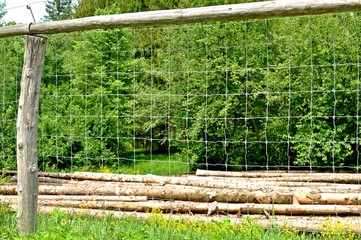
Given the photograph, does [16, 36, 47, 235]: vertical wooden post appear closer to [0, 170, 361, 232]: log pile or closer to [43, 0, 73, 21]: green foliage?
[0, 170, 361, 232]: log pile

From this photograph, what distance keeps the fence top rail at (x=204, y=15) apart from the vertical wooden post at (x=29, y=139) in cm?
27

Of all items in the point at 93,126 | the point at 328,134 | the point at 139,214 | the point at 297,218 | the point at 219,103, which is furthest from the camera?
the point at 93,126

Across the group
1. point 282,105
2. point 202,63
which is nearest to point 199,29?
point 202,63

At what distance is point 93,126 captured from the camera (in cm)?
1661

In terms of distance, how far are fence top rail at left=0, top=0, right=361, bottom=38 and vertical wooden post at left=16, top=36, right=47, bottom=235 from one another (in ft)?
0.89

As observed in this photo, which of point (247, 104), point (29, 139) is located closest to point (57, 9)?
point (247, 104)

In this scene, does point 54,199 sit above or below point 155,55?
below

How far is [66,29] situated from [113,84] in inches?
466

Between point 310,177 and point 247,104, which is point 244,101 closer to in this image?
point 247,104

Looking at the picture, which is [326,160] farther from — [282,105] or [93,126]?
[93,126]

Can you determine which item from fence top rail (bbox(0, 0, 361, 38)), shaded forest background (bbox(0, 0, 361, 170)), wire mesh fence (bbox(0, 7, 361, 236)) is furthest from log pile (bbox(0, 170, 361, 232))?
shaded forest background (bbox(0, 0, 361, 170))

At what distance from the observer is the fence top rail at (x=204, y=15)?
14.4 feet

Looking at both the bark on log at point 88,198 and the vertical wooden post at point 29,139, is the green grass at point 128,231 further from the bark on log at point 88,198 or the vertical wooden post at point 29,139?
the bark on log at point 88,198

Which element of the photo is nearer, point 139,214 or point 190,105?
point 139,214
